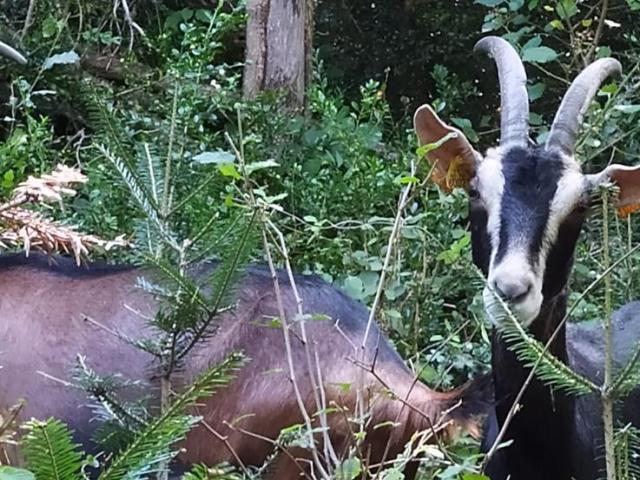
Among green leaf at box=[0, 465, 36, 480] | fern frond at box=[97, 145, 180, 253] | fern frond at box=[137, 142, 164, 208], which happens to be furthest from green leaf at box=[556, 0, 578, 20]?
green leaf at box=[0, 465, 36, 480]

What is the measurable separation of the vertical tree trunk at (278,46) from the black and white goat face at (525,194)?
109 inches

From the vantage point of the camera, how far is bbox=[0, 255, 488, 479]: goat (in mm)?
4379

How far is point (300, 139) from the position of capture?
7633mm

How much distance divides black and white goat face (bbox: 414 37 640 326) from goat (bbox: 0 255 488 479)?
1.59ft

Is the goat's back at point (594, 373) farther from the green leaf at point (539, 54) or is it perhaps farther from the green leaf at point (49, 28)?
the green leaf at point (49, 28)

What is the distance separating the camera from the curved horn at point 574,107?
4.81 metres

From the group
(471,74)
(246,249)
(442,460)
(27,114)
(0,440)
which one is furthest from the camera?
(471,74)

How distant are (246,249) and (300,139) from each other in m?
5.15

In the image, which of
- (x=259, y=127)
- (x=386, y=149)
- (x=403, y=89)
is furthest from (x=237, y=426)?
(x=403, y=89)

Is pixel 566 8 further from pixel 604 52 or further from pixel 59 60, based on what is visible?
pixel 59 60

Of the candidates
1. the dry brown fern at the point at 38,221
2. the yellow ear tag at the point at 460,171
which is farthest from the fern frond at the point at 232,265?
the yellow ear tag at the point at 460,171

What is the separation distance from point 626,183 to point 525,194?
532 millimetres

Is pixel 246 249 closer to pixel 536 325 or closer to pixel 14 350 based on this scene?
→ pixel 536 325

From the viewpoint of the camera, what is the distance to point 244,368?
A: 14.8ft
